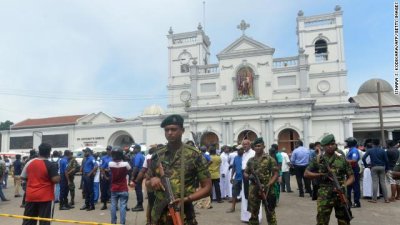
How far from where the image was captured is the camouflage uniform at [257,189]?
5523 millimetres

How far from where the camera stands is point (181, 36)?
119ft

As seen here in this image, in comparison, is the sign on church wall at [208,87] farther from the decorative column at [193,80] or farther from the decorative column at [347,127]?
the decorative column at [347,127]

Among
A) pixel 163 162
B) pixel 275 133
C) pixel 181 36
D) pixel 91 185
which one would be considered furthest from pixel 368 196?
pixel 181 36

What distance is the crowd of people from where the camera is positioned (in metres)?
3.00

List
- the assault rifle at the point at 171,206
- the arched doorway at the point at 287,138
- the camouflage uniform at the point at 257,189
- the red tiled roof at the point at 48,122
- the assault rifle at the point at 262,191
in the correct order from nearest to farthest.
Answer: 1. the assault rifle at the point at 171,206
2. the assault rifle at the point at 262,191
3. the camouflage uniform at the point at 257,189
4. the arched doorway at the point at 287,138
5. the red tiled roof at the point at 48,122

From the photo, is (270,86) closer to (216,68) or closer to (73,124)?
(216,68)

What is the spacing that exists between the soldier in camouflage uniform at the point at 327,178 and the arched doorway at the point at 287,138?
2514cm

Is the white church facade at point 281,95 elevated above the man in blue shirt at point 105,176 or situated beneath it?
elevated above

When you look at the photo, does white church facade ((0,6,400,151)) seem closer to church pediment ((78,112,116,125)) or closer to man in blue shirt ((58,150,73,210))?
church pediment ((78,112,116,125))

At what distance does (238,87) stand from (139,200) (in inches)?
908

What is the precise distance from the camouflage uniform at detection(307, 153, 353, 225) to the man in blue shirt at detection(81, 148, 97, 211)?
21.8 ft

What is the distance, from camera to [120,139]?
1551 inches

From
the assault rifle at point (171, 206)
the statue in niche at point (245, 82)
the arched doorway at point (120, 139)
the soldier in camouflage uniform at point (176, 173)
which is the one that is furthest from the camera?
the arched doorway at point (120, 139)

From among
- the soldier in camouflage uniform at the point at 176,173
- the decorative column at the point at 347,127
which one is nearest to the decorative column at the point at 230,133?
the decorative column at the point at 347,127
